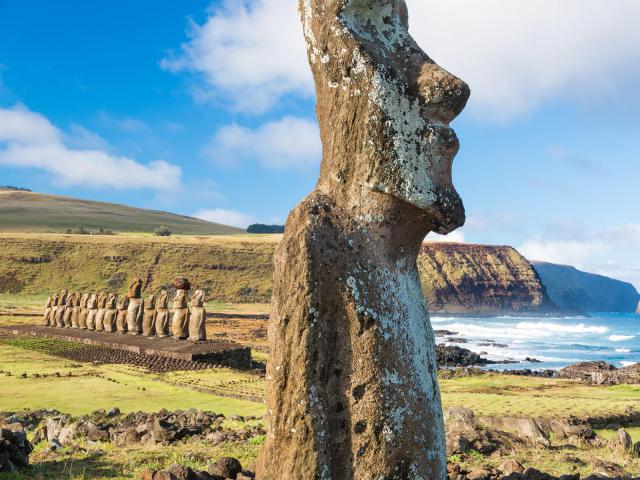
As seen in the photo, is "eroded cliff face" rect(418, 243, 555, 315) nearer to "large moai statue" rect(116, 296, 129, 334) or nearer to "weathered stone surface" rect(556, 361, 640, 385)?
"weathered stone surface" rect(556, 361, 640, 385)

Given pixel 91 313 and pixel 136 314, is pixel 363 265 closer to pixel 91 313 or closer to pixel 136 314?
pixel 136 314

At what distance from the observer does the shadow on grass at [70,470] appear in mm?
6752

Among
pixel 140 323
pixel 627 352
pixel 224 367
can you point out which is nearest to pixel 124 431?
pixel 224 367

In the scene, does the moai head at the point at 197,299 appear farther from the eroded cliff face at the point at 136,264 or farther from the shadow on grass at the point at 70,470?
the eroded cliff face at the point at 136,264

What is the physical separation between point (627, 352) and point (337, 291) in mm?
60607

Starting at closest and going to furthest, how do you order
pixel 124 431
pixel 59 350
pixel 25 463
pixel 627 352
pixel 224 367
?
pixel 25 463 → pixel 124 431 → pixel 224 367 → pixel 59 350 → pixel 627 352

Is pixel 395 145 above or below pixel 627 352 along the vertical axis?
above

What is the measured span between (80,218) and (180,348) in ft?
429

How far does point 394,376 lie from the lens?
414 centimetres

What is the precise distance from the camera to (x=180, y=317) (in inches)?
961

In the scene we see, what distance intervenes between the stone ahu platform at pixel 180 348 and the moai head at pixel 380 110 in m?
16.2

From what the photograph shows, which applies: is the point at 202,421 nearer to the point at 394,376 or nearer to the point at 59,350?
the point at 394,376

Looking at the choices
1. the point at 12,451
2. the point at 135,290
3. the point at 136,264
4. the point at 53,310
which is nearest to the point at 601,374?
the point at 135,290

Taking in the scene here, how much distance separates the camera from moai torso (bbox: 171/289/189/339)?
2431 cm
